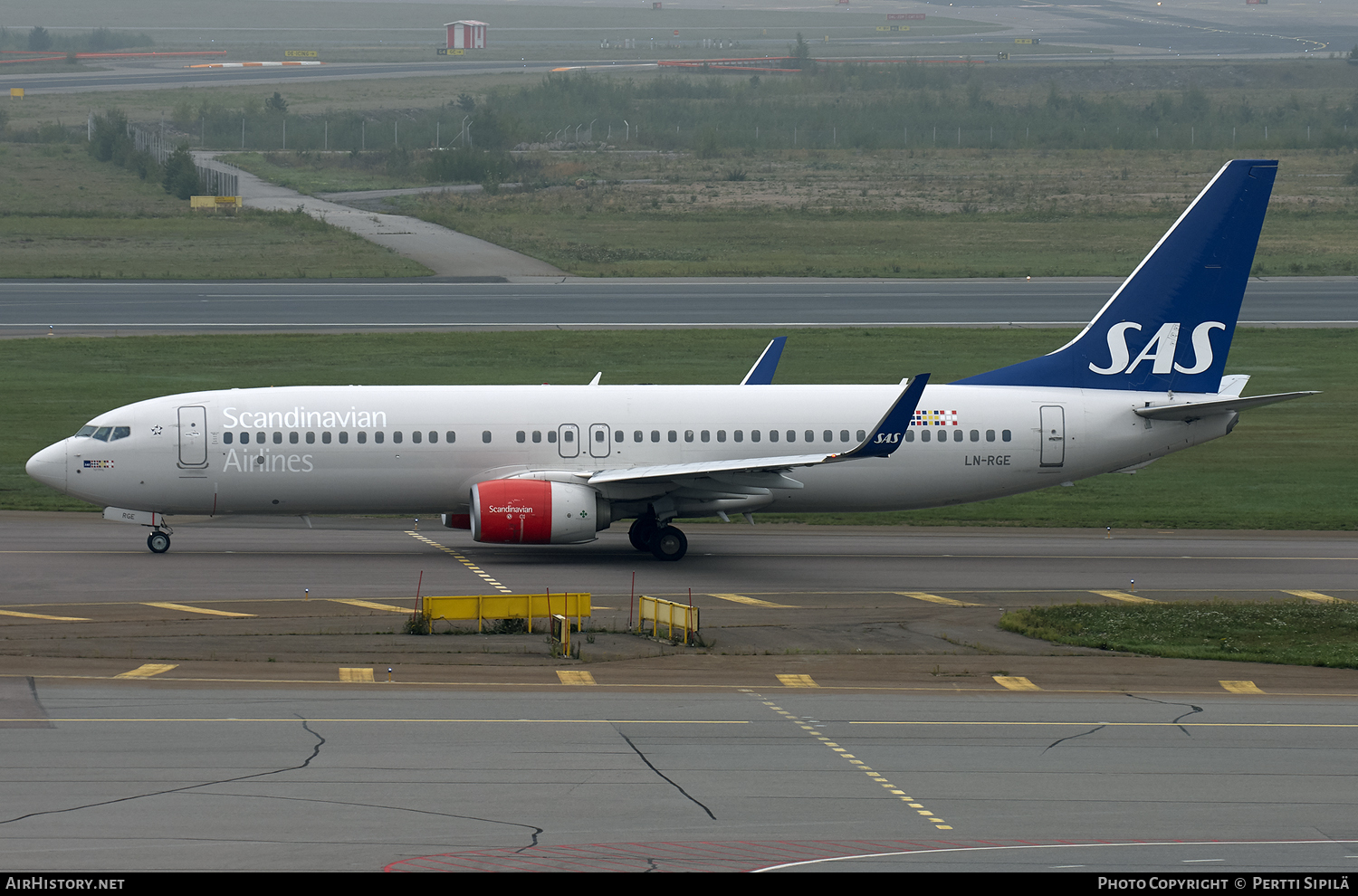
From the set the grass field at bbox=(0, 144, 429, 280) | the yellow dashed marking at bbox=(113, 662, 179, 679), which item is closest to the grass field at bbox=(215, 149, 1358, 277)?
the grass field at bbox=(0, 144, 429, 280)

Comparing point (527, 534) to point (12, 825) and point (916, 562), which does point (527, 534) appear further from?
point (12, 825)

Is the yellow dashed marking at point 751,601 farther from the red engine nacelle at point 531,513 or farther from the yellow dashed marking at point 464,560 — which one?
the yellow dashed marking at point 464,560

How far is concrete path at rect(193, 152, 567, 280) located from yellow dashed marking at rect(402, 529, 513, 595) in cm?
5055

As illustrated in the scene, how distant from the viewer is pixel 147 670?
85.1 feet

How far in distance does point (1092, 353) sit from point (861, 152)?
11618cm

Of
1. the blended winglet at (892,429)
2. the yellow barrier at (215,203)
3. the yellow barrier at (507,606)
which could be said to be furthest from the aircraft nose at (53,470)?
the yellow barrier at (215,203)

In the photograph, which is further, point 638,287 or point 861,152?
point 861,152

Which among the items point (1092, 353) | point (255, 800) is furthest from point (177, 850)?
point (1092, 353)

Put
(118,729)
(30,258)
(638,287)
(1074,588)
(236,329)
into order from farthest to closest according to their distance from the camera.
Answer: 1. (30,258)
2. (638,287)
3. (236,329)
4. (1074,588)
5. (118,729)

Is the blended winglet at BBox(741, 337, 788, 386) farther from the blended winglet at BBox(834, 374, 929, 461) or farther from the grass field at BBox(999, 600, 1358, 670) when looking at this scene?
the grass field at BBox(999, 600, 1358, 670)

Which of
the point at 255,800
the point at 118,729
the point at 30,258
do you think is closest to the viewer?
the point at 255,800

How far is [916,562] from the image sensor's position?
126ft

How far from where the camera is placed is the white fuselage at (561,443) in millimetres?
37688

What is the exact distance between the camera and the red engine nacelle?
118 ft
